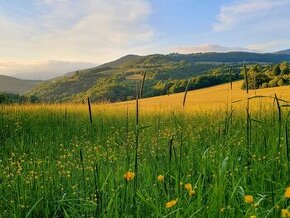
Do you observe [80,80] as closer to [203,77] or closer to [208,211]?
[203,77]

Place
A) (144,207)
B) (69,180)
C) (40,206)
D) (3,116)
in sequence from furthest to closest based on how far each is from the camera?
(3,116), (69,180), (40,206), (144,207)

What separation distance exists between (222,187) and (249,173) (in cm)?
95

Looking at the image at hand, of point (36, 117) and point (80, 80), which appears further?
point (80, 80)

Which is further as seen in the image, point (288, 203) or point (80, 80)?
point (80, 80)

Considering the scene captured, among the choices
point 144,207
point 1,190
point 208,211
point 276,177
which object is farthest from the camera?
point 1,190

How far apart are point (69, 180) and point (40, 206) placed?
67 centimetres

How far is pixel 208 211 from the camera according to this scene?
2328 millimetres

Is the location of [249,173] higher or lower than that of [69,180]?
higher

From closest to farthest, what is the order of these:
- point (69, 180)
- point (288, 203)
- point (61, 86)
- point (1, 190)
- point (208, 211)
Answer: point (208, 211), point (288, 203), point (1, 190), point (69, 180), point (61, 86)

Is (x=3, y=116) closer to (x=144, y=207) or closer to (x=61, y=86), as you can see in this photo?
(x=144, y=207)

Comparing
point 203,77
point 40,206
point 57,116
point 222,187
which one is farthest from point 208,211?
point 203,77

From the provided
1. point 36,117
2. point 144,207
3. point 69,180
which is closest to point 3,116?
point 36,117

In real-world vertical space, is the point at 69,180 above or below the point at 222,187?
below

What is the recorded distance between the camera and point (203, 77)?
60.4m
